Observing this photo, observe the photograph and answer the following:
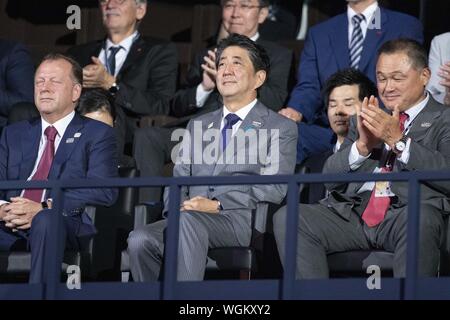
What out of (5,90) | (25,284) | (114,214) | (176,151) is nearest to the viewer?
(25,284)

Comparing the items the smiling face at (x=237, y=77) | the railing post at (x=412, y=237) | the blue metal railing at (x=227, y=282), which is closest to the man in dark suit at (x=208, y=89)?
the smiling face at (x=237, y=77)

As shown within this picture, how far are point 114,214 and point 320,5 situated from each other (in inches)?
174

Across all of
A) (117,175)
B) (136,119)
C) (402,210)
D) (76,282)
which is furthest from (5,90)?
(402,210)

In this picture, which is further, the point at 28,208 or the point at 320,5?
the point at 320,5

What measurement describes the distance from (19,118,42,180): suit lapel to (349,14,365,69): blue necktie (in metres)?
2.66

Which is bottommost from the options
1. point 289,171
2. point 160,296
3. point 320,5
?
point 160,296

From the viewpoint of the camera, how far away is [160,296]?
10133 mm

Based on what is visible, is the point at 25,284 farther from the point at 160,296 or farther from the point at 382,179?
the point at 382,179

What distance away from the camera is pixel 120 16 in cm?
1334

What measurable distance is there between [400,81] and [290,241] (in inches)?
58.1

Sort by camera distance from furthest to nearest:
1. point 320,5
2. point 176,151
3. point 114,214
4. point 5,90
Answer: point 320,5
point 5,90
point 176,151
point 114,214

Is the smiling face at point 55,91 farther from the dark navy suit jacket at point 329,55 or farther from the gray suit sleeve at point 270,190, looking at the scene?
the dark navy suit jacket at point 329,55

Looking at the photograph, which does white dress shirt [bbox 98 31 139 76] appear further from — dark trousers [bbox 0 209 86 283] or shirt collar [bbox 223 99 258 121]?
dark trousers [bbox 0 209 86 283]

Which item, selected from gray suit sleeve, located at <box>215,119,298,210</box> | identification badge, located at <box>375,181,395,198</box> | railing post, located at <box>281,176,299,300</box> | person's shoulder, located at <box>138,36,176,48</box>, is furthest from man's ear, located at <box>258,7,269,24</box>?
railing post, located at <box>281,176,299,300</box>
